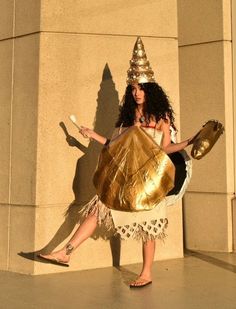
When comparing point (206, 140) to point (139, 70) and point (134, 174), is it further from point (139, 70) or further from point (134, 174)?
point (139, 70)

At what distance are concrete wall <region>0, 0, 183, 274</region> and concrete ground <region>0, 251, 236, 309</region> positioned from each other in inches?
11.3

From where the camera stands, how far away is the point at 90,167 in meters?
6.46

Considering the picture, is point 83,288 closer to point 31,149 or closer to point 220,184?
point 31,149

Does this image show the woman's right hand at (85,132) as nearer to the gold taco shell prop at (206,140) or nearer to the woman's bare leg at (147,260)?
the gold taco shell prop at (206,140)

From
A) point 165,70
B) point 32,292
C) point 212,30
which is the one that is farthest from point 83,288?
point 212,30

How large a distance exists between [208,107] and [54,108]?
2.19 m

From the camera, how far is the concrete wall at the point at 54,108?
6168 mm

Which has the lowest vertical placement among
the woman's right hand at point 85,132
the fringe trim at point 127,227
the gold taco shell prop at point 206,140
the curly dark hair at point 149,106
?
the fringe trim at point 127,227

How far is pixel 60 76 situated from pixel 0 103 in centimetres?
72

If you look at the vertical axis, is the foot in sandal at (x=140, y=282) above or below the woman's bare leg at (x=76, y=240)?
below

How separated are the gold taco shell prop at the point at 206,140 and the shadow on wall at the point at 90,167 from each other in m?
1.43

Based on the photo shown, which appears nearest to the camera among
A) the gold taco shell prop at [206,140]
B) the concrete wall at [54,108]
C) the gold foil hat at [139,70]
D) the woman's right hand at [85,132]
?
the gold taco shell prop at [206,140]

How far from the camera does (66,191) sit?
6281 mm

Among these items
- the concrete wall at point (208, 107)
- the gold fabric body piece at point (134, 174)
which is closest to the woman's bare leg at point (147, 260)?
the gold fabric body piece at point (134, 174)
